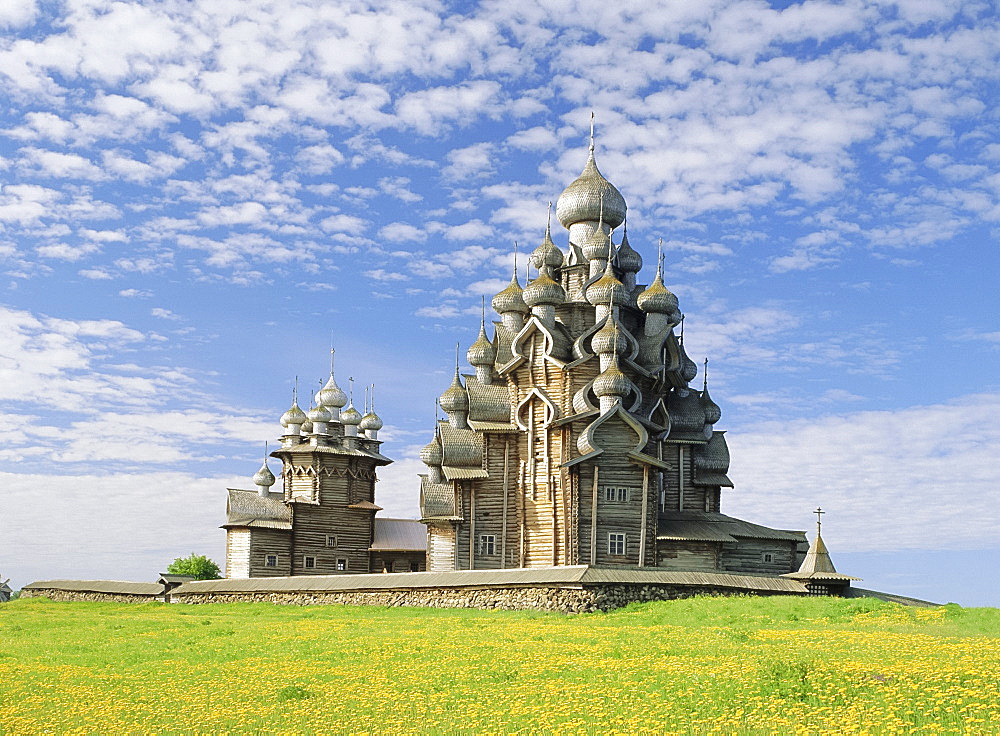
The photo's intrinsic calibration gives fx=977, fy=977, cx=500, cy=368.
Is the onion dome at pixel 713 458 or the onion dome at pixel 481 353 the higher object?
the onion dome at pixel 481 353

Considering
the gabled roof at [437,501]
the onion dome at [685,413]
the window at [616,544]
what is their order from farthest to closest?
the onion dome at [685,413]
the gabled roof at [437,501]
the window at [616,544]

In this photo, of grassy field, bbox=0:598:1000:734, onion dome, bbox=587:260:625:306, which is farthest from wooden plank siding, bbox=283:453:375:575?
grassy field, bbox=0:598:1000:734

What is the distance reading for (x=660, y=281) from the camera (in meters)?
42.2

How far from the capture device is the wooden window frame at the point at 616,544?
37.0m

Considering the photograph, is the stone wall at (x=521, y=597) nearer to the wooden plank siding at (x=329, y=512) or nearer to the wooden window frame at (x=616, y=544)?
the wooden window frame at (x=616, y=544)

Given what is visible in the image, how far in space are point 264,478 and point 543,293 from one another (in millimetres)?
22327

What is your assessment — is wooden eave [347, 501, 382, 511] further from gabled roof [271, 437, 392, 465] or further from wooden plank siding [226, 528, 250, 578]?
wooden plank siding [226, 528, 250, 578]

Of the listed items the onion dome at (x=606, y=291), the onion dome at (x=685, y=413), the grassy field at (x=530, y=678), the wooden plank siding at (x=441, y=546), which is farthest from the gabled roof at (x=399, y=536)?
the grassy field at (x=530, y=678)

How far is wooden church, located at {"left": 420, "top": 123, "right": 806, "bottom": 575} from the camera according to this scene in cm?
3728

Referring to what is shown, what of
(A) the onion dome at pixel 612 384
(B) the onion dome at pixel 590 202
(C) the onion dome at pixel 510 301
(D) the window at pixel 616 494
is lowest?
(D) the window at pixel 616 494

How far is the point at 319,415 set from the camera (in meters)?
53.6

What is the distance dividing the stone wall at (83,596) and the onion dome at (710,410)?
83.0 ft

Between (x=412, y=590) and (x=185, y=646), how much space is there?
1239 cm

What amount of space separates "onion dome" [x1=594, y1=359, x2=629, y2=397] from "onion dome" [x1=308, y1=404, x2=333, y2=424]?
69.1 feet
